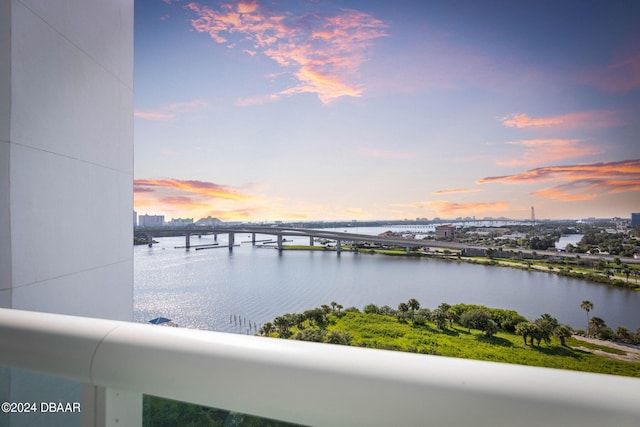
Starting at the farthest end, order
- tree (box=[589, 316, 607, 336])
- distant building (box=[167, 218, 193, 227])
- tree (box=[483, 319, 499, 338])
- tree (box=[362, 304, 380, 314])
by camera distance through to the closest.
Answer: distant building (box=[167, 218, 193, 227])
tree (box=[362, 304, 380, 314])
tree (box=[483, 319, 499, 338])
tree (box=[589, 316, 607, 336])

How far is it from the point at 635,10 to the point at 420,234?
487cm

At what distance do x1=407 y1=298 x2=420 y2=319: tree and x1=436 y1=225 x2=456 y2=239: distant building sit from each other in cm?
142

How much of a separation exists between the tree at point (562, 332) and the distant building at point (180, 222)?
8308 mm

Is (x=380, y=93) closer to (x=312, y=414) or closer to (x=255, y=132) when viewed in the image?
(x=255, y=132)

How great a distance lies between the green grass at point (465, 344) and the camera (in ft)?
16.4

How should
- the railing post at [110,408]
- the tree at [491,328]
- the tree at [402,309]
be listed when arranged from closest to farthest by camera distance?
the railing post at [110,408] → the tree at [491,328] → the tree at [402,309]

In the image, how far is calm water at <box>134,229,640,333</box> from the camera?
20.7 ft

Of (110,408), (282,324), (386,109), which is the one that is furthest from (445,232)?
(110,408)

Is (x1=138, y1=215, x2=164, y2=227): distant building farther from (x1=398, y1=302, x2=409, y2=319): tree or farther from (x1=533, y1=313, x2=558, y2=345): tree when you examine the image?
(x1=533, y1=313, x2=558, y2=345): tree

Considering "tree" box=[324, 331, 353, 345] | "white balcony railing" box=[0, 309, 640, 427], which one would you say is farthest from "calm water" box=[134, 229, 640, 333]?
"white balcony railing" box=[0, 309, 640, 427]

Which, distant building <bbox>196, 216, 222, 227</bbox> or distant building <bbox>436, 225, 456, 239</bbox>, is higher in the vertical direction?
distant building <bbox>196, 216, 222, 227</bbox>

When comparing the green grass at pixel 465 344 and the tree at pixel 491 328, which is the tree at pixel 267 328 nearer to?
the green grass at pixel 465 344

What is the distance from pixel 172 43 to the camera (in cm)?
731

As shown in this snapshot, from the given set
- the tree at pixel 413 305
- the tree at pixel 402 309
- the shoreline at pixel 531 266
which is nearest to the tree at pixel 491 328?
the shoreline at pixel 531 266
